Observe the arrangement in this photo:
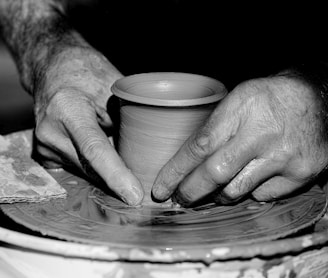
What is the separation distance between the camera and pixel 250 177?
1280 millimetres

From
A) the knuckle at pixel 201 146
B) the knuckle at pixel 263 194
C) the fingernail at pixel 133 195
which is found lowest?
the fingernail at pixel 133 195

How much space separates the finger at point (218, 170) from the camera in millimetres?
1231

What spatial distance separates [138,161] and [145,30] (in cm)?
110

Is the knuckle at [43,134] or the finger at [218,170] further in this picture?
the knuckle at [43,134]

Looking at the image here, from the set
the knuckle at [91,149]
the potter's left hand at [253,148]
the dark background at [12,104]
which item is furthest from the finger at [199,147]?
the dark background at [12,104]

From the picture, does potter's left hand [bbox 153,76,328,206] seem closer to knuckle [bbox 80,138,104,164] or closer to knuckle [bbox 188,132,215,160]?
knuckle [bbox 188,132,215,160]

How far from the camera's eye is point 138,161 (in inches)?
54.1

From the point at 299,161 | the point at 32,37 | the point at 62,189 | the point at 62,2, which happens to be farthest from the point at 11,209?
the point at 62,2

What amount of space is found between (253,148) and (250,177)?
7cm

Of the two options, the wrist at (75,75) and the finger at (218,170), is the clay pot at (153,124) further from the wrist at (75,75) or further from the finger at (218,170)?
the wrist at (75,75)

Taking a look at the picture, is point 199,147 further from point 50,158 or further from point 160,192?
point 50,158

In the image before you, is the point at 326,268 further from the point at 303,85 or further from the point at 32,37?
the point at 32,37

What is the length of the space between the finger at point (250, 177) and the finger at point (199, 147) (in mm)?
79

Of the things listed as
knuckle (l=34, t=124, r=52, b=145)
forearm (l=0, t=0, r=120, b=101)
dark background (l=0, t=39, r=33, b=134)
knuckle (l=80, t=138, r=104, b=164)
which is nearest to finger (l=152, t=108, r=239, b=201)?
knuckle (l=80, t=138, r=104, b=164)
